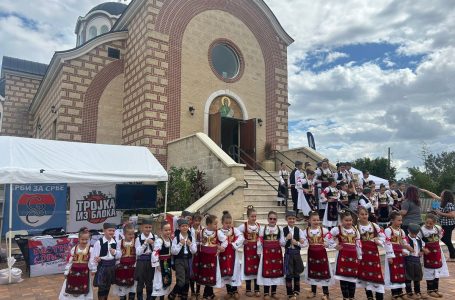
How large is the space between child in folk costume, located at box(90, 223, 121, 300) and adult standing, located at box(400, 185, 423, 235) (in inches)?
228

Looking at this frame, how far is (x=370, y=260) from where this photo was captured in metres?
5.91

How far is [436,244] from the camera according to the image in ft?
21.5

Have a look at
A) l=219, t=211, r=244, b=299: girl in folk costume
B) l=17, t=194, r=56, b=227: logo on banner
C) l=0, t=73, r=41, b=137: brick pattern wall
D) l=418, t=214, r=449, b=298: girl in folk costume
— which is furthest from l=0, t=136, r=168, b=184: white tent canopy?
l=0, t=73, r=41, b=137: brick pattern wall

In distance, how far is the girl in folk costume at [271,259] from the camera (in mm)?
6293

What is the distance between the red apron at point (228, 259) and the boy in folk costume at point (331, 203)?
4.42 m

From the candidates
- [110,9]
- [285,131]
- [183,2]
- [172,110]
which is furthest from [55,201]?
[110,9]

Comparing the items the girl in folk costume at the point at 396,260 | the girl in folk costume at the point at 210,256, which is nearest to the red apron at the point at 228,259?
the girl in folk costume at the point at 210,256

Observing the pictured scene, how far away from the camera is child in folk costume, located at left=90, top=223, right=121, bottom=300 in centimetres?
562

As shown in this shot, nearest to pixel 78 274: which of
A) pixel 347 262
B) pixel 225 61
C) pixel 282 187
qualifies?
pixel 347 262

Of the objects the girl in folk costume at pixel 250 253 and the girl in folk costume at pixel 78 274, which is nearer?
the girl in folk costume at pixel 78 274

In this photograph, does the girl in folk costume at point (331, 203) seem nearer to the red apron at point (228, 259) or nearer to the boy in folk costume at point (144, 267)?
the red apron at point (228, 259)

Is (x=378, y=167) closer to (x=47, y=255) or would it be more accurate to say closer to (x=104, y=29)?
(x=104, y=29)

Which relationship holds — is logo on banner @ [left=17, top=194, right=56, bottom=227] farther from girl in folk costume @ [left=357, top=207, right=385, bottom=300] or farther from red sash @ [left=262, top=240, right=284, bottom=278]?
girl in folk costume @ [left=357, top=207, right=385, bottom=300]

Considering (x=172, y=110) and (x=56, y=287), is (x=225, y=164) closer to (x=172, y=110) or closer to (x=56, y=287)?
(x=172, y=110)
